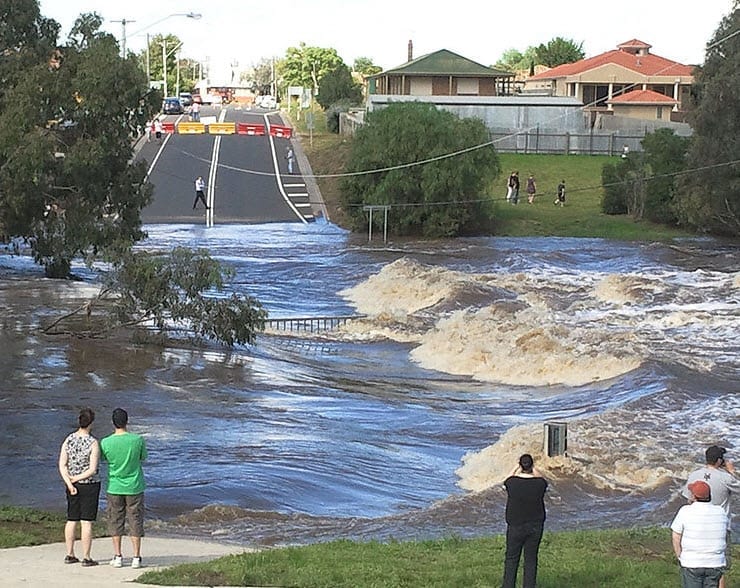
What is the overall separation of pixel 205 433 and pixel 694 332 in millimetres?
18290

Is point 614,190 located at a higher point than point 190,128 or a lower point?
lower

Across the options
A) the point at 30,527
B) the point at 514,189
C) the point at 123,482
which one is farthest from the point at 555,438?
the point at 514,189

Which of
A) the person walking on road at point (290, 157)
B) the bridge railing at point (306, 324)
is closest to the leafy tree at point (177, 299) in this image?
the bridge railing at point (306, 324)

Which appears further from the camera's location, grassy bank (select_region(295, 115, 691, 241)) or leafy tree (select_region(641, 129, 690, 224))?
leafy tree (select_region(641, 129, 690, 224))

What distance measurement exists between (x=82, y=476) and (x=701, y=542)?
17.3ft

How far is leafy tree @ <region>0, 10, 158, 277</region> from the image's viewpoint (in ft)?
118

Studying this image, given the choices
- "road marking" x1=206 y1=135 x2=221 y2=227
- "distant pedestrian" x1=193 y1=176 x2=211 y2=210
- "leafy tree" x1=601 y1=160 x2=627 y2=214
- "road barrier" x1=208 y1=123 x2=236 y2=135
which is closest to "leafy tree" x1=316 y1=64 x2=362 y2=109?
"road barrier" x1=208 y1=123 x2=236 y2=135

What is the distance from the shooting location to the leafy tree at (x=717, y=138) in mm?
56594

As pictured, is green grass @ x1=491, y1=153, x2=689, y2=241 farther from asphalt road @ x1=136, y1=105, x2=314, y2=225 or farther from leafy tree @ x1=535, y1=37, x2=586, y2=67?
leafy tree @ x1=535, y1=37, x2=586, y2=67

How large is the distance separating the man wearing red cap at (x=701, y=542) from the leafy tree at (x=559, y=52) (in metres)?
149

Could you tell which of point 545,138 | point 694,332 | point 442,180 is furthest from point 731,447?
point 545,138

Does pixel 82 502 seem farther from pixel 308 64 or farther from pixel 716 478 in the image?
pixel 308 64

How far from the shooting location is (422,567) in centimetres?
1112

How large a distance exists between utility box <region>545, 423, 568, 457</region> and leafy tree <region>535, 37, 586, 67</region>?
5514 inches
